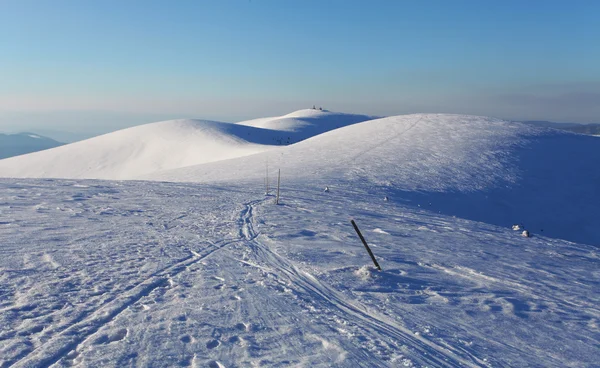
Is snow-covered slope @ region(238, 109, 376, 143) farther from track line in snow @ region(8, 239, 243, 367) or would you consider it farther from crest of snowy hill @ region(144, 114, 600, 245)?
track line in snow @ region(8, 239, 243, 367)

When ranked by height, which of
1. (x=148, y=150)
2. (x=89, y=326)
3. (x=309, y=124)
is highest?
(x=309, y=124)

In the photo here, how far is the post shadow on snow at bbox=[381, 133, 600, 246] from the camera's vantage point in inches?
873

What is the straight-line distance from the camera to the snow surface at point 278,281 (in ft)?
19.7

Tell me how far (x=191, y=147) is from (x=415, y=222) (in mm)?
48736

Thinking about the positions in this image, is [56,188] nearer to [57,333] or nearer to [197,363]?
[57,333]

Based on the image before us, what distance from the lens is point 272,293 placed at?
7992 mm

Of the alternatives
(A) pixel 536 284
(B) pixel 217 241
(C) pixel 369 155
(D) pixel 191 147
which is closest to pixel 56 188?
(B) pixel 217 241

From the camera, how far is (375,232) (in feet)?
46.0

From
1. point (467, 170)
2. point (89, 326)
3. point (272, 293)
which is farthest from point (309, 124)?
point (89, 326)

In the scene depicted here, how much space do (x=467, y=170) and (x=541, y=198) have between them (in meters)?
4.71

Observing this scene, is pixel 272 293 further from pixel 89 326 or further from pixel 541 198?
pixel 541 198

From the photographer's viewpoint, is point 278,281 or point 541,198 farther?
point 541,198

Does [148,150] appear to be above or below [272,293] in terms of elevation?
below

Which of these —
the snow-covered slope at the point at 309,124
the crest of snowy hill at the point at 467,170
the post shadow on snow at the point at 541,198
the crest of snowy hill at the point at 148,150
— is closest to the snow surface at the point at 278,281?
the post shadow on snow at the point at 541,198
